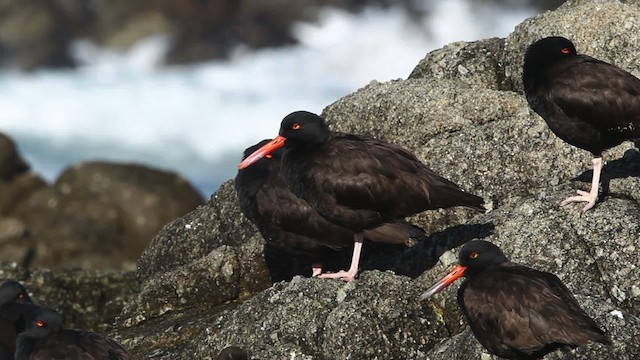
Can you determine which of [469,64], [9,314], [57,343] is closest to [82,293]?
[9,314]

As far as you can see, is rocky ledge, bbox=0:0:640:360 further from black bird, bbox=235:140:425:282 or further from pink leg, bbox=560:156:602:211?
black bird, bbox=235:140:425:282

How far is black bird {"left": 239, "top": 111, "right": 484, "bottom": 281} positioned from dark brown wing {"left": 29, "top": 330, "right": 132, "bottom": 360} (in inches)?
92.5

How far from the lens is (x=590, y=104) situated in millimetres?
11695

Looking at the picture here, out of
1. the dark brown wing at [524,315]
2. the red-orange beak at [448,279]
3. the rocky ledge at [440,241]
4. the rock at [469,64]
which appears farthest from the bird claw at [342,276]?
the rock at [469,64]

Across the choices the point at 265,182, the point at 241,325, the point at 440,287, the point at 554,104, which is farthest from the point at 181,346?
the point at 554,104

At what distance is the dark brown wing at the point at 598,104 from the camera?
38.4 ft

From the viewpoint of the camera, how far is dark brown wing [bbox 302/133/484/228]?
11531 millimetres

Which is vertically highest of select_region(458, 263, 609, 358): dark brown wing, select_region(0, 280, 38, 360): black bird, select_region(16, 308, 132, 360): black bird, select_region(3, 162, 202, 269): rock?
select_region(3, 162, 202, 269): rock

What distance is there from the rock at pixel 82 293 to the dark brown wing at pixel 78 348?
4799mm

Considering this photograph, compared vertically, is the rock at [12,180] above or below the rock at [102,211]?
above

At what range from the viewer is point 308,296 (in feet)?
35.8

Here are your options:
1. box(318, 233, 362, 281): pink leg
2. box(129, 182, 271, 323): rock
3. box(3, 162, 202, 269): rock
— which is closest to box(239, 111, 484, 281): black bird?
box(318, 233, 362, 281): pink leg

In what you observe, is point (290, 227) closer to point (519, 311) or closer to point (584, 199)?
point (584, 199)

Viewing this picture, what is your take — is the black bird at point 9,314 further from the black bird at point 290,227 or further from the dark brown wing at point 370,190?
the dark brown wing at point 370,190
